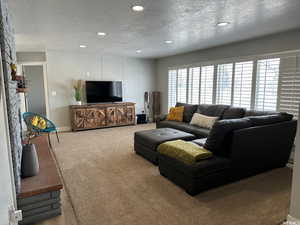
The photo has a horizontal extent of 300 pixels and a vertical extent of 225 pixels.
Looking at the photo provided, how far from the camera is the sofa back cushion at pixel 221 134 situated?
8.44ft

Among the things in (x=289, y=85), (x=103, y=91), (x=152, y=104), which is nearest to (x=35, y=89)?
(x=103, y=91)

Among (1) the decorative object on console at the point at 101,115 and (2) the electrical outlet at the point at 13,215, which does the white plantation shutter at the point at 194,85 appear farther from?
(2) the electrical outlet at the point at 13,215

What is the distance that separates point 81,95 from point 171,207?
501 cm

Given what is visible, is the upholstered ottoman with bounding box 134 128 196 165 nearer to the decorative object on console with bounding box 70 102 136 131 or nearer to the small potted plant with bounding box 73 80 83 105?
the decorative object on console with bounding box 70 102 136 131

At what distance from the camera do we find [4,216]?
134 cm

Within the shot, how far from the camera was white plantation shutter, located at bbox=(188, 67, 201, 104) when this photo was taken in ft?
19.0

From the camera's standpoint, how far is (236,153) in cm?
265

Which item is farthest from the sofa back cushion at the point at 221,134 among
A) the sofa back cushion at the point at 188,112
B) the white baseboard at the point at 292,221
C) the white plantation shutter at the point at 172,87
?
the white plantation shutter at the point at 172,87

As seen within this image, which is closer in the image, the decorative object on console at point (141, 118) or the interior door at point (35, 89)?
the decorative object on console at point (141, 118)

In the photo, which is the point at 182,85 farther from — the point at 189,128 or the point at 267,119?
the point at 267,119

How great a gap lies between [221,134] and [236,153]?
359 millimetres

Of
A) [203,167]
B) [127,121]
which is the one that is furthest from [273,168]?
[127,121]

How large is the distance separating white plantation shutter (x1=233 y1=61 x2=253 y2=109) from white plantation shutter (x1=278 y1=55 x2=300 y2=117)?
0.66 meters

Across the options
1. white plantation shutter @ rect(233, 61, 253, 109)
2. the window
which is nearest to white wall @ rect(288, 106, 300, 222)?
the window
